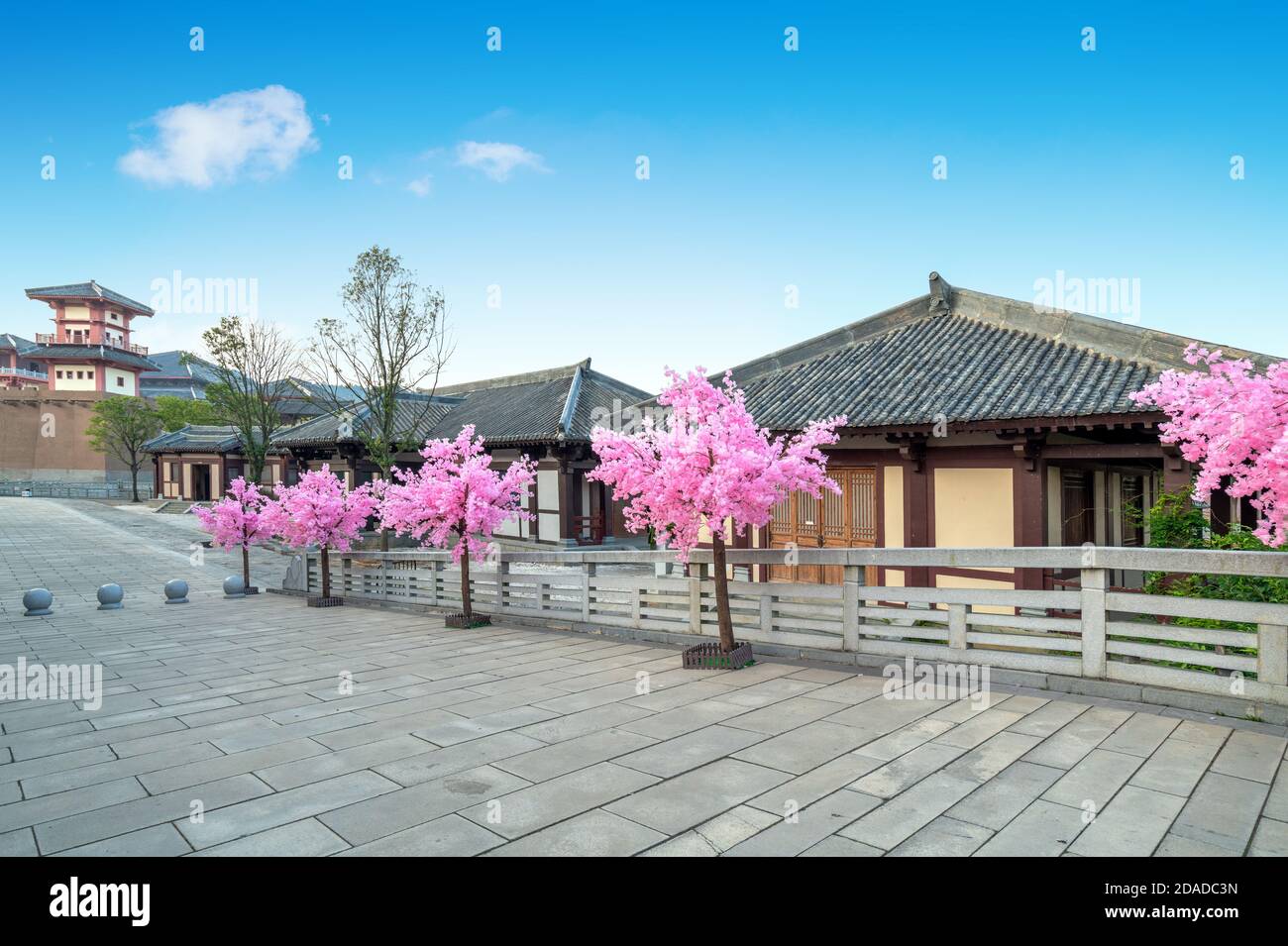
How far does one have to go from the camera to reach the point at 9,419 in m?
57.0

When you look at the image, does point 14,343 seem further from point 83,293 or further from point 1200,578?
point 1200,578

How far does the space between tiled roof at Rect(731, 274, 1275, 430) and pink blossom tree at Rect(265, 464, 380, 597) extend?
27.8ft

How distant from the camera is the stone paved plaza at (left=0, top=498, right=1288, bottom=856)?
4180 millimetres

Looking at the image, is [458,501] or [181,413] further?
[181,413]

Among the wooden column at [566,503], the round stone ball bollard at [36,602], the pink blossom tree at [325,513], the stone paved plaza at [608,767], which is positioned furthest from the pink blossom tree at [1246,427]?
the wooden column at [566,503]

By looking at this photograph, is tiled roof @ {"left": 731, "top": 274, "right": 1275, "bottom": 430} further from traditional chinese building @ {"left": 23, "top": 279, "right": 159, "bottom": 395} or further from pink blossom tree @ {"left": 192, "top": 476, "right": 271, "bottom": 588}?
traditional chinese building @ {"left": 23, "top": 279, "right": 159, "bottom": 395}

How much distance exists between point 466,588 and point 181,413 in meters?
46.3

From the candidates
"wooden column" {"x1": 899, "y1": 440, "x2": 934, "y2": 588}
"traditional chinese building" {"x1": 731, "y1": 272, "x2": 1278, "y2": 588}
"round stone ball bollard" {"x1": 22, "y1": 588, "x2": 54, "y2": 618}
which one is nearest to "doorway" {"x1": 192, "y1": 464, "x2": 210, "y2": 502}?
"round stone ball bollard" {"x1": 22, "y1": 588, "x2": 54, "y2": 618}

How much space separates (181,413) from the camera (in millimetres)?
49094

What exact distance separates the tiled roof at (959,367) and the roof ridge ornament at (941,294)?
2cm

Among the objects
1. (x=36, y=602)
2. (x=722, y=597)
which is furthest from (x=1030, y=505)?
(x=36, y=602)
